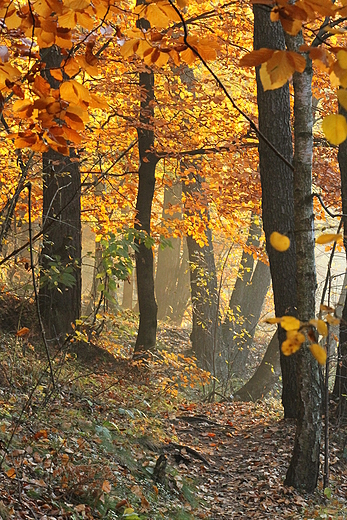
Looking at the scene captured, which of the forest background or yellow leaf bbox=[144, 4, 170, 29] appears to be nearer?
yellow leaf bbox=[144, 4, 170, 29]

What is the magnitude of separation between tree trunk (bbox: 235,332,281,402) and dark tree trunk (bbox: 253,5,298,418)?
4.62m

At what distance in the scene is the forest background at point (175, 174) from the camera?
2490 mm

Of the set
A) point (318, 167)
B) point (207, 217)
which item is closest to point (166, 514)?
point (318, 167)

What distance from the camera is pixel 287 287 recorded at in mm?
7051

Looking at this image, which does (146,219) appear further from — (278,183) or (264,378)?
(264,378)

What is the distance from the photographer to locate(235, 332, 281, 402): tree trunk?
1172 cm

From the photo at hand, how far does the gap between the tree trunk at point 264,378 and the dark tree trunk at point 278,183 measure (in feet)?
15.2

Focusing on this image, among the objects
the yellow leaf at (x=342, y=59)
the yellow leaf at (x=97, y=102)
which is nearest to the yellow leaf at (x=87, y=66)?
the yellow leaf at (x=97, y=102)

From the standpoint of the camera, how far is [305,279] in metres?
4.63

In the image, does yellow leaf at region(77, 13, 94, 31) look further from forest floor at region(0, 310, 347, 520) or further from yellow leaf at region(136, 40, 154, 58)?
forest floor at region(0, 310, 347, 520)

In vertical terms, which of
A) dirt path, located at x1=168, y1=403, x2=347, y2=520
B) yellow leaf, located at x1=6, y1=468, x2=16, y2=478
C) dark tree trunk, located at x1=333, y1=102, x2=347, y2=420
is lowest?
dirt path, located at x1=168, y1=403, x2=347, y2=520

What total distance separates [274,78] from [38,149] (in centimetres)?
141

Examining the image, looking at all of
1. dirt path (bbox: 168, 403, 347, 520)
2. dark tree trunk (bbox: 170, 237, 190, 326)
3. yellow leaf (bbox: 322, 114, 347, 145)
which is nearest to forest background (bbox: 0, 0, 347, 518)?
yellow leaf (bbox: 322, 114, 347, 145)

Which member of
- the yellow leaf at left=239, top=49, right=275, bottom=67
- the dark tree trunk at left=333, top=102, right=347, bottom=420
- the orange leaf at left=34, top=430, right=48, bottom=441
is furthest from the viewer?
the dark tree trunk at left=333, top=102, right=347, bottom=420
